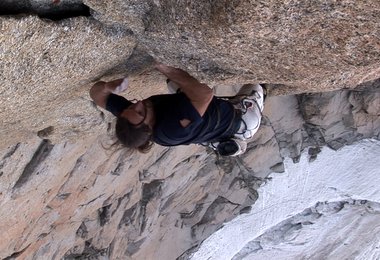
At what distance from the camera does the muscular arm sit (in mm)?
2564

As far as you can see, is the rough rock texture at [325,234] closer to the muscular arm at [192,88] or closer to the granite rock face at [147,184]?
the granite rock face at [147,184]

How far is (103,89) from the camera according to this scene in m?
2.72

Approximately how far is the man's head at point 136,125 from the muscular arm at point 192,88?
20cm

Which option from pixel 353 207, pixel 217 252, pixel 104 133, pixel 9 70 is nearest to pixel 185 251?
pixel 217 252

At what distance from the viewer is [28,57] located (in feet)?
7.61

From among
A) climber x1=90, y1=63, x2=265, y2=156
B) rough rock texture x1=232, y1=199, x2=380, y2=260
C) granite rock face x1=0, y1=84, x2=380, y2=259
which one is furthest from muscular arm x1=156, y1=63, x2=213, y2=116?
rough rock texture x1=232, y1=199, x2=380, y2=260

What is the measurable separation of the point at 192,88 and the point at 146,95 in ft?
3.01

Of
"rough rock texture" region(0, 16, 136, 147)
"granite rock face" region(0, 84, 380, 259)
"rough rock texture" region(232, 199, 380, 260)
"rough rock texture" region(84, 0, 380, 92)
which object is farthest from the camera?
"rough rock texture" region(232, 199, 380, 260)

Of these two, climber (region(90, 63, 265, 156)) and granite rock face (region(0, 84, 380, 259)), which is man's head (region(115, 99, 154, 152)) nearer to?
climber (region(90, 63, 265, 156))

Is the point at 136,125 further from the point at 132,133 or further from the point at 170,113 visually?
the point at 170,113

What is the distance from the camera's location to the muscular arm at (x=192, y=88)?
2.56 meters

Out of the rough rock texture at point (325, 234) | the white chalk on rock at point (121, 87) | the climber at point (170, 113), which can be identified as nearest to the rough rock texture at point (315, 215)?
the rough rock texture at point (325, 234)

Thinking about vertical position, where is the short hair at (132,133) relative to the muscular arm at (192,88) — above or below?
below

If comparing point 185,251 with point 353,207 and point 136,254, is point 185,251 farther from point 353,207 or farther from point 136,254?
point 353,207
